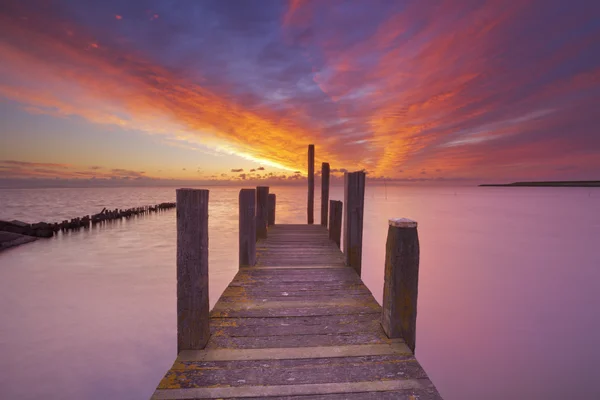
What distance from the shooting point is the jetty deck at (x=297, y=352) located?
2221 millimetres

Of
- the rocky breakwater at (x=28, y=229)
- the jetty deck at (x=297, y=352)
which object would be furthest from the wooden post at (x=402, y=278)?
the rocky breakwater at (x=28, y=229)

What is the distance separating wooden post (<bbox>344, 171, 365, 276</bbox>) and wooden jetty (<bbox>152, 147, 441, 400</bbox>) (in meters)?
1.22

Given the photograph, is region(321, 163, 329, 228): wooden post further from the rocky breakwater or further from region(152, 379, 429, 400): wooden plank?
the rocky breakwater

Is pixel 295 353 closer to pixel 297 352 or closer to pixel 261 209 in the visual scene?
pixel 297 352

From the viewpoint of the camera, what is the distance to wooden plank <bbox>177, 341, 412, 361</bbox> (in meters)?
2.56

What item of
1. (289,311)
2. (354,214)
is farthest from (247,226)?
(289,311)

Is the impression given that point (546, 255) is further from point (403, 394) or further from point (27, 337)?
point (27, 337)

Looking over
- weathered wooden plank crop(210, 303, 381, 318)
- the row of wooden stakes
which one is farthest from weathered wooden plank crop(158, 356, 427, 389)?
the row of wooden stakes

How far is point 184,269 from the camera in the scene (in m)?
2.62

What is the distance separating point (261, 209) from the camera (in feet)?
24.7

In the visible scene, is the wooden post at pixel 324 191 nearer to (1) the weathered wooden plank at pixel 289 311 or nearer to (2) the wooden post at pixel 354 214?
(2) the wooden post at pixel 354 214

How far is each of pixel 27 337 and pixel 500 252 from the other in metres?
20.3

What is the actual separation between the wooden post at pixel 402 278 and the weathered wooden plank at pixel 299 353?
0.18m

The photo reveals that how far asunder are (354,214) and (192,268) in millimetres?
3164
